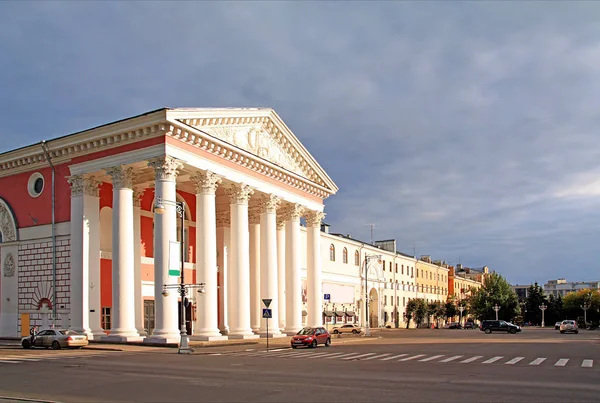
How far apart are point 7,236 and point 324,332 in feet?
72.9

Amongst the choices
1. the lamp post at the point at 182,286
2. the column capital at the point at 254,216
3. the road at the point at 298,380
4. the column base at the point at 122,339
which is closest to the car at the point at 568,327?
the column capital at the point at 254,216

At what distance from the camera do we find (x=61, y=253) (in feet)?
126

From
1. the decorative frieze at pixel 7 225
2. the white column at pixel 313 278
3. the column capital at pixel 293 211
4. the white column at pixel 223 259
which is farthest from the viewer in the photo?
the white column at pixel 313 278

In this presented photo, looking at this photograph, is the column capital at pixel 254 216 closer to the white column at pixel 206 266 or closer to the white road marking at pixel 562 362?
the white column at pixel 206 266

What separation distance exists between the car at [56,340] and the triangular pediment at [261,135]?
1280 centimetres

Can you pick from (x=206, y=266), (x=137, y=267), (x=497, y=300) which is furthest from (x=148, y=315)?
(x=497, y=300)

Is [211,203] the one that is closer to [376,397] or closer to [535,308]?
[376,397]

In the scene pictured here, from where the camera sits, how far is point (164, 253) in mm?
33406

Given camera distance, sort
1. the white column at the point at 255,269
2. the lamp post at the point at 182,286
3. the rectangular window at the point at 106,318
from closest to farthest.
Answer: the lamp post at the point at 182,286
the rectangular window at the point at 106,318
the white column at the point at 255,269

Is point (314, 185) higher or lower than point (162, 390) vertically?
higher

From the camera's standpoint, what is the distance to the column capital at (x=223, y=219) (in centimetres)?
4949

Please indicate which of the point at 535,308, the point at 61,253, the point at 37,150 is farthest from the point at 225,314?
the point at 535,308

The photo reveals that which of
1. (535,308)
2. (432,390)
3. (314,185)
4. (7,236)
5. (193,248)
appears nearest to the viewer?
(432,390)

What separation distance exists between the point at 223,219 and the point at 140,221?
954cm
